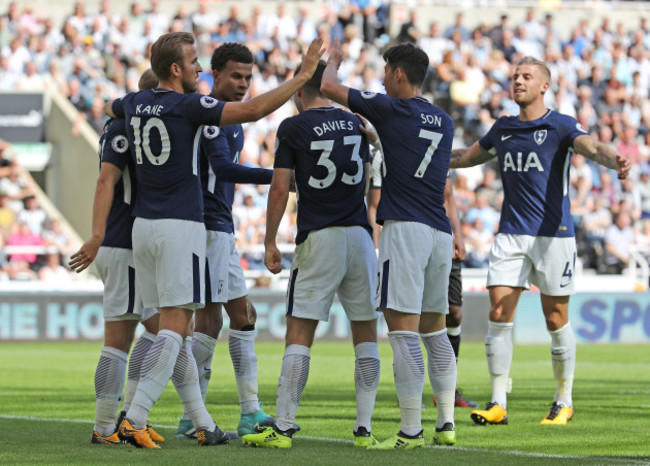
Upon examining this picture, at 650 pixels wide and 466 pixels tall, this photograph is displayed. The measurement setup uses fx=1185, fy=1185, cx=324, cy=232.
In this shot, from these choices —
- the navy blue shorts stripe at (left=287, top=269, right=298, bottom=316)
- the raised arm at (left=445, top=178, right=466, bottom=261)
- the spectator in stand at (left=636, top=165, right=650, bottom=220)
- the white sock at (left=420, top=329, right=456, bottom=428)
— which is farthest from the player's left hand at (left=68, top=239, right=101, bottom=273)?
the spectator in stand at (left=636, top=165, right=650, bottom=220)

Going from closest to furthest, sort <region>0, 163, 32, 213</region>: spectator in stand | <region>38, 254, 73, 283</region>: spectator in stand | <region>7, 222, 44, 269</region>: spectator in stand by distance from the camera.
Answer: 1. <region>38, 254, 73, 283</region>: spectator in stand
2. <region>7, 222, 44, 269</region>: spectator in stand
3. <region>0, 163, 32, 213</region>: spectator in stand

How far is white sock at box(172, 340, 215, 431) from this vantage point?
7484mm

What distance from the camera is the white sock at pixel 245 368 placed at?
26.7 ft

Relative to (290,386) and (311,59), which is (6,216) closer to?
(290,386)

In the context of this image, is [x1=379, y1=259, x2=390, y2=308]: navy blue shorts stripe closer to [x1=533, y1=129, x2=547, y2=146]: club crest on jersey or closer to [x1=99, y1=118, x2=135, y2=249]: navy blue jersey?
[x1=99, y1=118, x2=135, y2=249]: navy blue jersey

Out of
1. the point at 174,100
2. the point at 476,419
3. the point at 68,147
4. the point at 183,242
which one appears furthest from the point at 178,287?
the point at 68,147

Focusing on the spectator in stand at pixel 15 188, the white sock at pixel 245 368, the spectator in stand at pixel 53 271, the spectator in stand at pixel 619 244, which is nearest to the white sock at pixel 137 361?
the white sock at pixel 245 368

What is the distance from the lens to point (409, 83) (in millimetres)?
7523

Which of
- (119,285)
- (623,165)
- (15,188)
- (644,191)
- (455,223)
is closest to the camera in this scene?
(119,285)

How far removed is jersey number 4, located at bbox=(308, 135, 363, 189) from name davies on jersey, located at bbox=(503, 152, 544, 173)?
2.19 metres

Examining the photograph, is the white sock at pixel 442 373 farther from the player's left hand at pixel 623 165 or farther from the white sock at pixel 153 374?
the player's left hand at pixel 623 165

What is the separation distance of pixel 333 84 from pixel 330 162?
Result: 19.6 inches

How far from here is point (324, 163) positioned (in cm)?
750

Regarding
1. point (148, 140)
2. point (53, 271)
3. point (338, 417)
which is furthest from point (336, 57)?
point (53, 271)
